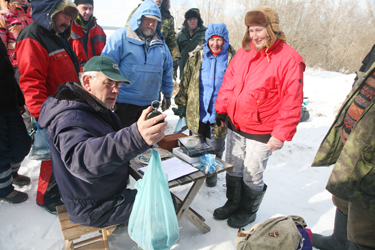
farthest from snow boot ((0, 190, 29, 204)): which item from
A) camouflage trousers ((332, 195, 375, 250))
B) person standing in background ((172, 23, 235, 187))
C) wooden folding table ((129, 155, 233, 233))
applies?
camouflage trousers ((332, 195, 375, 250))

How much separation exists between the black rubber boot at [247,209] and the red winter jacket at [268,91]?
66 cm

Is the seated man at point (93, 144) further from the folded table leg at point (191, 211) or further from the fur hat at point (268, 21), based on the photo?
the fur hat at point (268, 21)

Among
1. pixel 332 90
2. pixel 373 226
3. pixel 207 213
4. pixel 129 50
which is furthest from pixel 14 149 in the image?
pixel 332 90

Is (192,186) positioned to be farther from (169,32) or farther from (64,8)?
(169,32)

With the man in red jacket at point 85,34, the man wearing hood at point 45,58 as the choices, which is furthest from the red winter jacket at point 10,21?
the man wearing hood at point 45,58

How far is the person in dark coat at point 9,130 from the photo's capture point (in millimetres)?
2412

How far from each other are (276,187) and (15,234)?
3.15 metres

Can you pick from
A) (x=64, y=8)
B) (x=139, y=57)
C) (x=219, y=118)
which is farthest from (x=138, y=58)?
(x=219, y=118)

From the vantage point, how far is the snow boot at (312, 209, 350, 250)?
2168mm

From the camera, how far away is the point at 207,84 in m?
3.05

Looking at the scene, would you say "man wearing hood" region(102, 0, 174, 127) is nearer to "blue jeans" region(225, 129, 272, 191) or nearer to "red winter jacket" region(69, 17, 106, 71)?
"blue jeans" region(225, 129, 272, 191)

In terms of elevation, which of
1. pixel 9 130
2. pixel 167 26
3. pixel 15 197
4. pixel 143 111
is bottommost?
pixel 15 197

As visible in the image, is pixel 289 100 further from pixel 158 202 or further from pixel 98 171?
pixel 98 171

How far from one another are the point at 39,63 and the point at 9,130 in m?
0.82
